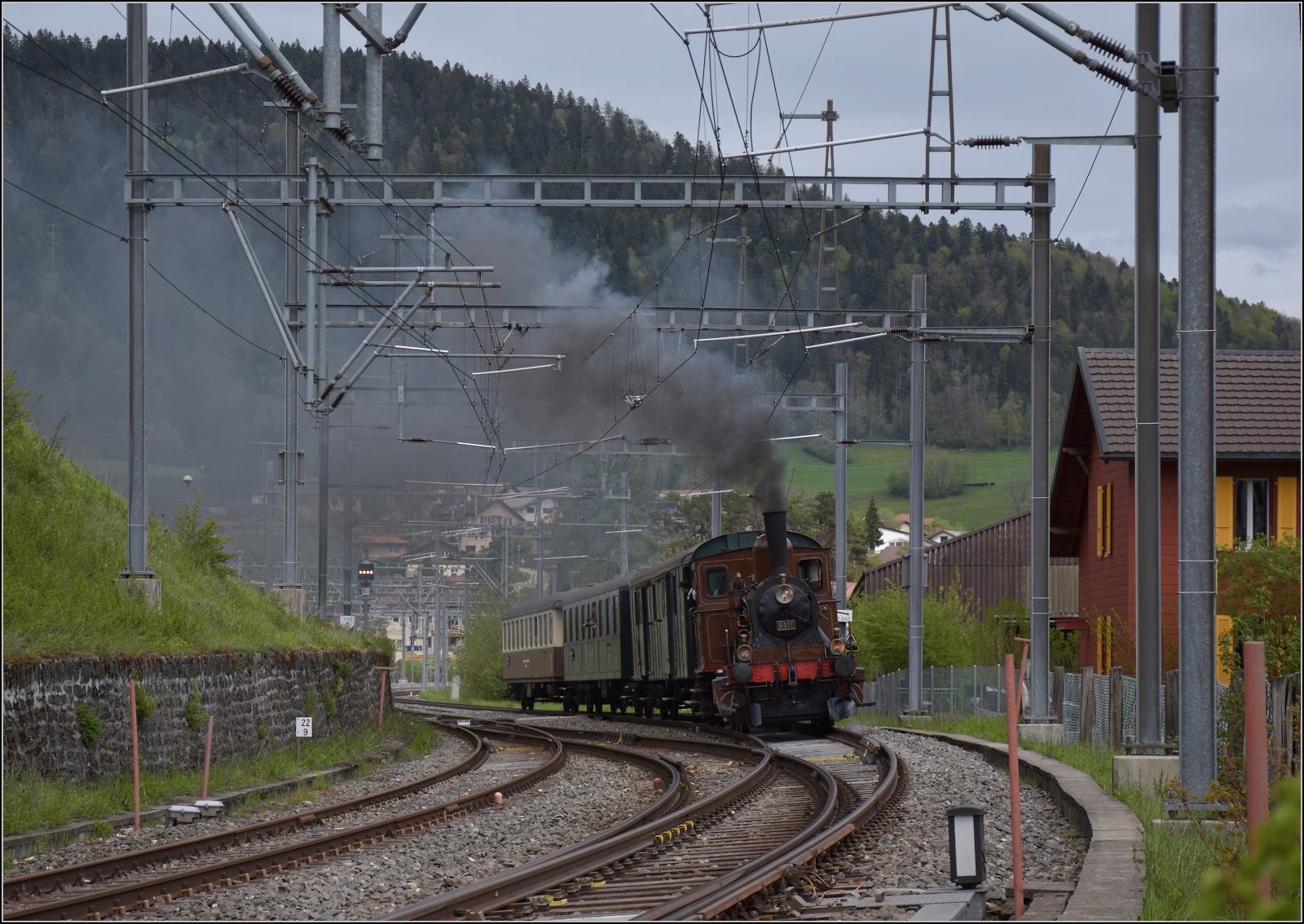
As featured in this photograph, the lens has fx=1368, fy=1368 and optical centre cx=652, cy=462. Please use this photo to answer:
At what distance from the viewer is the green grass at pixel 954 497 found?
125 metres

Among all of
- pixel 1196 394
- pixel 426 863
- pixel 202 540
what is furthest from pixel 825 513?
pixel 426 863

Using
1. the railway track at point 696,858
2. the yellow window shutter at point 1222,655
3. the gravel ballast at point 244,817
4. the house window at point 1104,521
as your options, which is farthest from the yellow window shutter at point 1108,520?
the gravel ballast at point 244,817

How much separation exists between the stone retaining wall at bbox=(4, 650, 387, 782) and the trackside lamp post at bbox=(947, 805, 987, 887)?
297 inches

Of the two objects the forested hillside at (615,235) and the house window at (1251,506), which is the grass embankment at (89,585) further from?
the forested hillside at (615,235)

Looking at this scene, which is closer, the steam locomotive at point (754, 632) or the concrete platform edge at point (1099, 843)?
the concrete platform edge at point (1099, 843)

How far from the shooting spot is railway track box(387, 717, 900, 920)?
27.1 ft

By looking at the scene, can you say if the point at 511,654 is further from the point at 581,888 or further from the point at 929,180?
the point at 581,888

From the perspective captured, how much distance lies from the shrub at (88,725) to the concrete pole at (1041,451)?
489 inches

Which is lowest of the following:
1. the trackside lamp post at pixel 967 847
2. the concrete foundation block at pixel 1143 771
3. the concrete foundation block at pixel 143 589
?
the concrete foundation block at pixel 1143 771

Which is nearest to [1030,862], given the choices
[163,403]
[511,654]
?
[511,654]

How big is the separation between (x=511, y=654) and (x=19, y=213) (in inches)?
3374

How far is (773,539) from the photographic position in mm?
20531

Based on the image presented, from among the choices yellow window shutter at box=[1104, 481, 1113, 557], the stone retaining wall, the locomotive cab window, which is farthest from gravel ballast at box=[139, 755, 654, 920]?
yellow window shutter at box=[1104, 481, 1113, 557]

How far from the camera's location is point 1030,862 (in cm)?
1018
